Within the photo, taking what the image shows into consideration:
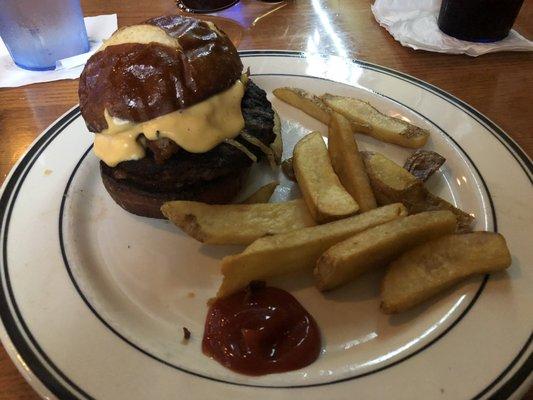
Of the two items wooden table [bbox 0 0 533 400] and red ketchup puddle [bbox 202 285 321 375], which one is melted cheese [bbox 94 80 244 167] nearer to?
red ketchup puddle [bbox 202 285 321 375]

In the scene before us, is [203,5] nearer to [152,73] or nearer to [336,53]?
[336,53]

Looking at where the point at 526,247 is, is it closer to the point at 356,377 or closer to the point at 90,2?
the point at 356,377

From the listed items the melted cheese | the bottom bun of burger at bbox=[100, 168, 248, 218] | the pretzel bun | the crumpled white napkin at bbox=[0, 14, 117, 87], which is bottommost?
the crumpled white napkin at bbox=[0, 14, 117, 87]

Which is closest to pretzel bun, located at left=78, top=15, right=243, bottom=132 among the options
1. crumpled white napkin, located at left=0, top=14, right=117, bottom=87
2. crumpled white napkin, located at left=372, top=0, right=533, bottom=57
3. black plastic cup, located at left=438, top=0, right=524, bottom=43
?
crumpled white napkin, located at left=0, top=14, right=117, bottom=87

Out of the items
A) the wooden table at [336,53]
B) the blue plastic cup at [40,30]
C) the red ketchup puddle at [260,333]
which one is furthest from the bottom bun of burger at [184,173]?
the blue plastic cup at [40,30]

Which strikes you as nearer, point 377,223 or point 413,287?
point 413,287

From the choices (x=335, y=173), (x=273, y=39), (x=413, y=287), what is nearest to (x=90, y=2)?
(x=273, y=39)

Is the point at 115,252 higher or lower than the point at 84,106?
lower
